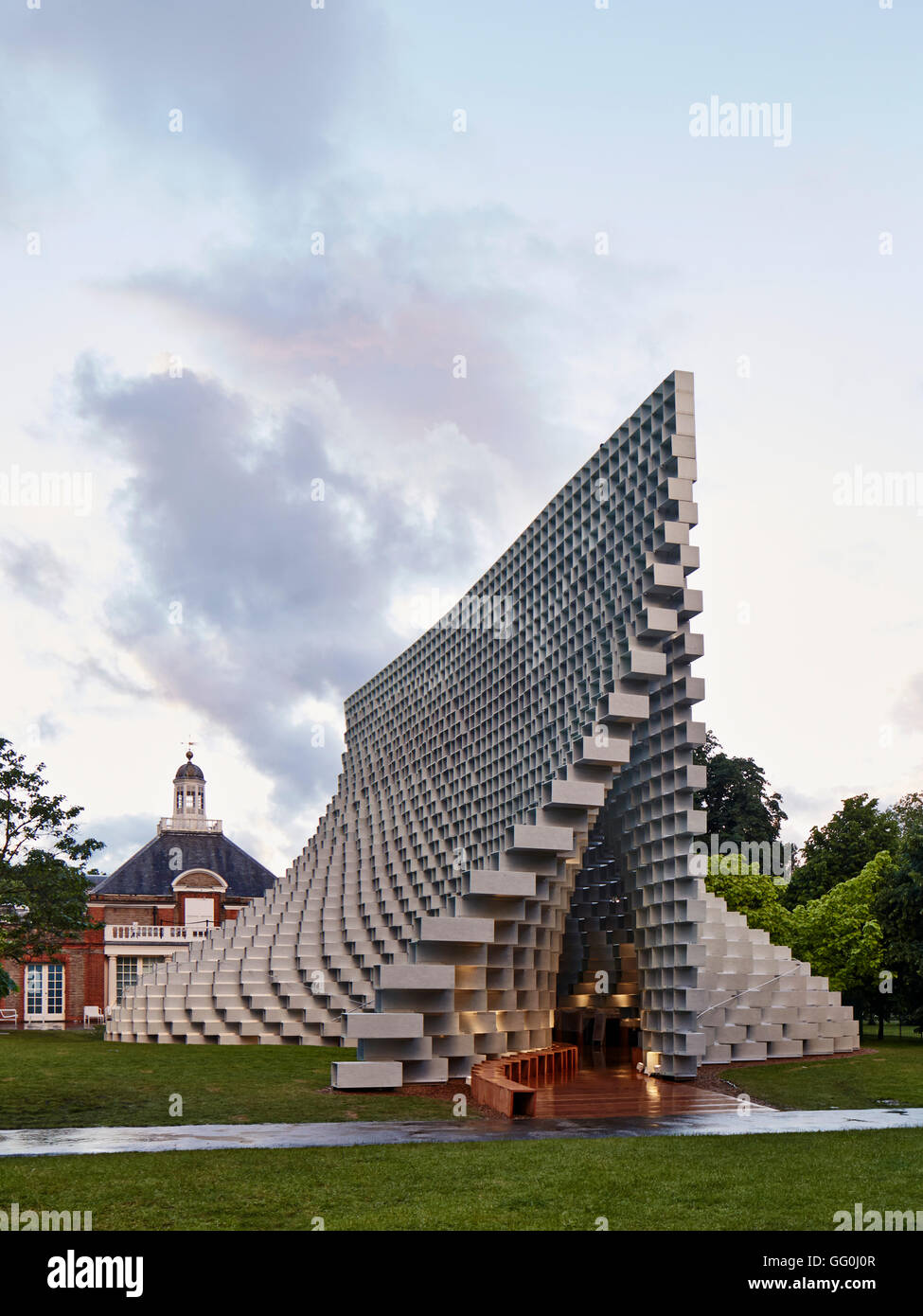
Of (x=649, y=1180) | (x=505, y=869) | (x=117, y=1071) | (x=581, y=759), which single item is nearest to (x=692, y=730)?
(x=581, y=759)

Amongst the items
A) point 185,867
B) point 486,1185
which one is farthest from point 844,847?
point 486,1185

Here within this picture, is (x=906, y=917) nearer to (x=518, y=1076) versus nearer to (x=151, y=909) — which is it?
(x=518, y=1076)

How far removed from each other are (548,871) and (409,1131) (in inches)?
365

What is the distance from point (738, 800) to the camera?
62719 millimetres

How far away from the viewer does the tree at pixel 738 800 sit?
6147cm

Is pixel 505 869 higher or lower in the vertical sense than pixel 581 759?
lower

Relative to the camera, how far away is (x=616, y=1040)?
33.6 meters

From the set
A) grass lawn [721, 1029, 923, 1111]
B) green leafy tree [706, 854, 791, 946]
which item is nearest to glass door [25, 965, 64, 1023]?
green leafy tree [706, 854, 791, 946]

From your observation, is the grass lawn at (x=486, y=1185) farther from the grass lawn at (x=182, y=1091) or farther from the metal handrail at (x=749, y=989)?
the metal handrail at (x=749, y=989)

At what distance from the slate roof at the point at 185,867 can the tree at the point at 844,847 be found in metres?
24.8

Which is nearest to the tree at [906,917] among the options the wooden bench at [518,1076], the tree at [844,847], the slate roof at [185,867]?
the tree at [844,847]

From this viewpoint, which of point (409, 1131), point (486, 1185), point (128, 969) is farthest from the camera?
point (128, 969)
